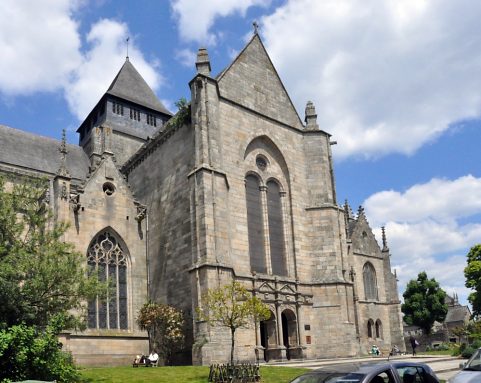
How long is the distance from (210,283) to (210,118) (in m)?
8.27

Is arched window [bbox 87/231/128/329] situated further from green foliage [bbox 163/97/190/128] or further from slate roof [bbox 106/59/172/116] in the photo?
slate roof [bbox 106/59/172/116]

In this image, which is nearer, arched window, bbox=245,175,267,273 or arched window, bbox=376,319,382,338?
arched window, bbox=245,175,267,273

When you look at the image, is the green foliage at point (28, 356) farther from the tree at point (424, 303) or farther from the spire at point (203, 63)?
the tree at point (424, 303)

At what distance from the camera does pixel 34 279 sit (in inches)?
641

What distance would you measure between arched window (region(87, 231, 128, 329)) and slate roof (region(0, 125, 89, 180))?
10445 millimetres

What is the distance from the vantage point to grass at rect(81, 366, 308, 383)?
1645 cm

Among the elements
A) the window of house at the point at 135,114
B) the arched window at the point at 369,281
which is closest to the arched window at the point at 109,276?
the window of house at the point at 135,114

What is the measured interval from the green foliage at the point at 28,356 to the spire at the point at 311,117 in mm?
21780

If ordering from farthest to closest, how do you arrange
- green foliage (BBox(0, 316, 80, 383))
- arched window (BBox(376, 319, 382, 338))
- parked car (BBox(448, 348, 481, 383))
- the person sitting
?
arched window (BBox(376, 319, 382, 338)) < the person sitting < green foliage (BBox(0, 316, 80, 383)) < parked car (BBox(448, 348, 481, 383))

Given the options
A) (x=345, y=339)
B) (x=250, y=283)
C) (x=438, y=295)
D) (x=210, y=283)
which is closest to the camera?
(x=210, y=283)

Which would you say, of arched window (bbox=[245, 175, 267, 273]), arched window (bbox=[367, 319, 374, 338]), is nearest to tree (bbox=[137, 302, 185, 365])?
arched window (bbox=[245, 175, 267, 273])

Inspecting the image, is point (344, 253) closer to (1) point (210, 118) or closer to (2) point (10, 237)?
(1) point (210, 118)

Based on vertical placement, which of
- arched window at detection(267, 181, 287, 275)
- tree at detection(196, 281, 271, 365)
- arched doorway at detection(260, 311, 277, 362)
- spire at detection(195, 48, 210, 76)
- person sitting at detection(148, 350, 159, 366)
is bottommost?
person sitting at detection(148, 350, 159, 366)

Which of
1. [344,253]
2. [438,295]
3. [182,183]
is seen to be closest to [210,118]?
[182,183]
